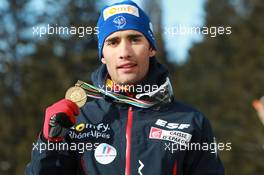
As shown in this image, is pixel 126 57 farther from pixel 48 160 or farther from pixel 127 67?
pixel 48 160

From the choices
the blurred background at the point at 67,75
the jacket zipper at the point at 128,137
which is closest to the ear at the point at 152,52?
Result: the jacket zipper at the point at 128,137

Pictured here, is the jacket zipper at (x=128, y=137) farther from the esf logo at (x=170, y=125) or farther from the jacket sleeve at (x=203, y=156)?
the jacket sleeve at (x=203, y=156)

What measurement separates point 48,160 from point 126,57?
26.4 inches

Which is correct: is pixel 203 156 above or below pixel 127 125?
below

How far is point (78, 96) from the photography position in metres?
3.69

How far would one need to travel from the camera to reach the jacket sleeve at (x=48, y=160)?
11.3 ft

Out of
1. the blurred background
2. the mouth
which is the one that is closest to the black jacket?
the mouth

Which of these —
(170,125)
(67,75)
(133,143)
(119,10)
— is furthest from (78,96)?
(67,75)

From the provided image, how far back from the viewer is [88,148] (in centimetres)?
360

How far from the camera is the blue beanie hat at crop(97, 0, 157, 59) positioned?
3.83 m

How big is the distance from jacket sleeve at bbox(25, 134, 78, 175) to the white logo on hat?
0.14 meters

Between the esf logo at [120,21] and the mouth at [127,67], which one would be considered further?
the esf logo at [120,21]

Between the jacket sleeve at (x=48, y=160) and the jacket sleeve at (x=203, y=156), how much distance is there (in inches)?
24.7

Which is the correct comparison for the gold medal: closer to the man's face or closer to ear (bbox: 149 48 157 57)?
the man's face
